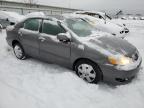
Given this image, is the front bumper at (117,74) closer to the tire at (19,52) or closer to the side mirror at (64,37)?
the side mirror at (64,37)

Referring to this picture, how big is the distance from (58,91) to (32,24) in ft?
7.83

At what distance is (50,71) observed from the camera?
187 inches

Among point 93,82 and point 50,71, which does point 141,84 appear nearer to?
point 93,82

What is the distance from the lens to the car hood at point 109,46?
12.9 feet

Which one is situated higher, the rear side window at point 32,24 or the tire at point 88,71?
the rear side window at point 32,24

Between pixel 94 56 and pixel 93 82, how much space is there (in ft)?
2.01

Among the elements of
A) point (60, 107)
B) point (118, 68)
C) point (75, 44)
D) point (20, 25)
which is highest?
point (20, 25)

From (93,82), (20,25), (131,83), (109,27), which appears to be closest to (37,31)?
(20,25)

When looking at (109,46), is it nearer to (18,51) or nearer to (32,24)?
(32,24)

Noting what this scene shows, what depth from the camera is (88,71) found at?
13.3 ft

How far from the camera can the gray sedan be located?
12.4 feet

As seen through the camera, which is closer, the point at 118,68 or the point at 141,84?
the point at 118,68

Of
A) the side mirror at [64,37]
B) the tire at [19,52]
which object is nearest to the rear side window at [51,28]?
the side mirror at [64,37]

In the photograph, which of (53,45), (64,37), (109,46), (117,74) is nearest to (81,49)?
(64,37)
